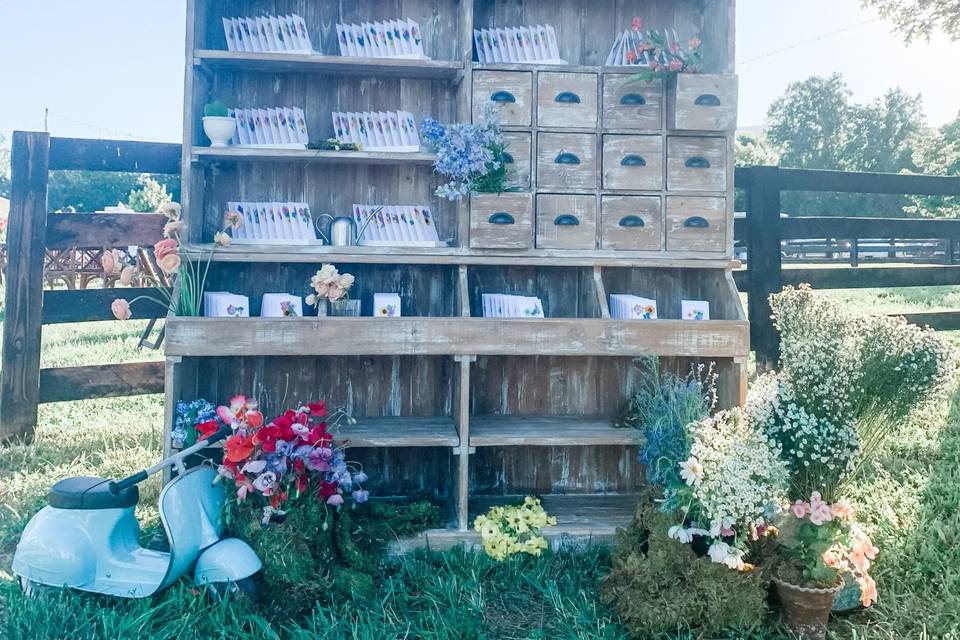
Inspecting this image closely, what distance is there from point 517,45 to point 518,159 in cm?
59

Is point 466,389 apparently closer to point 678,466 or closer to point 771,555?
point 678,466

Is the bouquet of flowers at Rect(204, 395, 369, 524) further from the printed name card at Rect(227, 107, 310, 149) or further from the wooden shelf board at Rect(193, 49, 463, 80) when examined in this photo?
the wooden shelf board at Rect(193, 49, 463, 80)

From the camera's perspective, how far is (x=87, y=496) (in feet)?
8.78

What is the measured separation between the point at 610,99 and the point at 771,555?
81.8 inches

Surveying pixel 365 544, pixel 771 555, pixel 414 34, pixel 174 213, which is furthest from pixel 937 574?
pixel 174 213

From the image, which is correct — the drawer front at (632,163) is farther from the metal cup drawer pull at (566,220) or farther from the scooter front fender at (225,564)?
the scooter front fender at (225,564)

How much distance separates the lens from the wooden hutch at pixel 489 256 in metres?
3.41

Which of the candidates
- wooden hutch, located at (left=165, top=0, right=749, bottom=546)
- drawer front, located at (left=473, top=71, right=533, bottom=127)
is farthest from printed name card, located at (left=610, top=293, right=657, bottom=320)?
drawer front, located at (left=473, top=71, right=533, bottom=127)

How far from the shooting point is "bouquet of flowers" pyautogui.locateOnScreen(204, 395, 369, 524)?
2801 mm

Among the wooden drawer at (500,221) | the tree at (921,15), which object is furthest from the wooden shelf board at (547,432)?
the tree at (921,15)

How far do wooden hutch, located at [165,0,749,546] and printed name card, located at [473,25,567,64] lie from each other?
0.18m

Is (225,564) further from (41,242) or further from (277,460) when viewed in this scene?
(41,242)

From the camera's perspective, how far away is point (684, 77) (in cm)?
356

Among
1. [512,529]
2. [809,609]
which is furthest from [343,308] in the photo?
[809,609]
